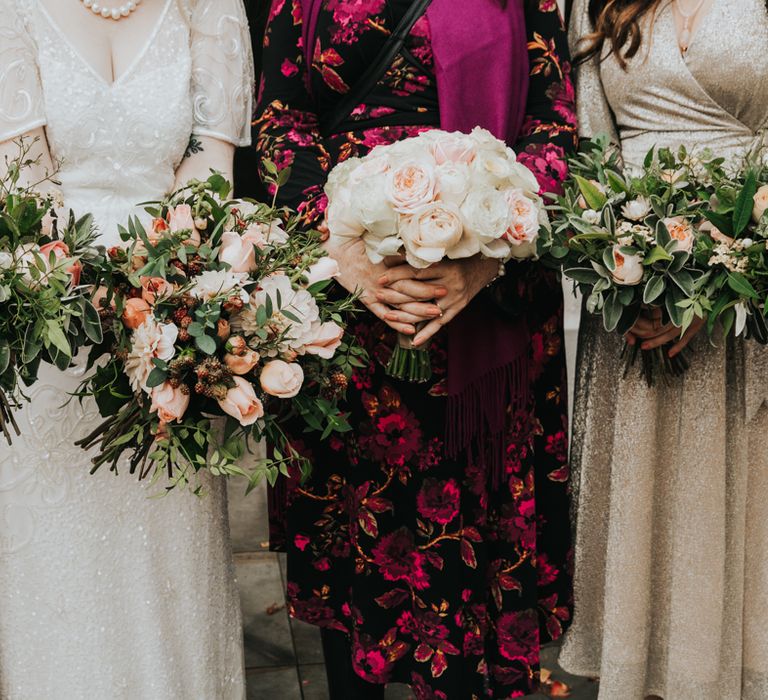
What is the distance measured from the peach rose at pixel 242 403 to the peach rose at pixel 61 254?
0.39m

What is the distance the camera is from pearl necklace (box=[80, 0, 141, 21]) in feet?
7.98

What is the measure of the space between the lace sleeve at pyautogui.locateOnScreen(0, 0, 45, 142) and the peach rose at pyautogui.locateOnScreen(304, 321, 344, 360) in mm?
897

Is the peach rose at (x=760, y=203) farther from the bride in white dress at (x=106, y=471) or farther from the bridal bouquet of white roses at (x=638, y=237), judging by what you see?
the bride in white dress at (x=106, y=471)

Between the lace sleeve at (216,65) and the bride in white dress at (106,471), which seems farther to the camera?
the lace sleeve at (216,65)

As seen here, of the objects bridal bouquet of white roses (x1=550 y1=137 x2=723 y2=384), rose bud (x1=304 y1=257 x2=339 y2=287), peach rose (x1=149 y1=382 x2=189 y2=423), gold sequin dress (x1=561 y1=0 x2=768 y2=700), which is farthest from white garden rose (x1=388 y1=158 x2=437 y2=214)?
gold sequin dress (x1=561 y1=0 x2=768 y2=700)

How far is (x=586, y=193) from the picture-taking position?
2453mm

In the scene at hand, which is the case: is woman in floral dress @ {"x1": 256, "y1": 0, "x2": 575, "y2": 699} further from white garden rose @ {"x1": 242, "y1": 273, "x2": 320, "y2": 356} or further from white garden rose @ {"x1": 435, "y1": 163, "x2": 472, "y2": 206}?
white garden rose @ {"x1": 242, "y1": 273, "x2": 320, "y2": 356}

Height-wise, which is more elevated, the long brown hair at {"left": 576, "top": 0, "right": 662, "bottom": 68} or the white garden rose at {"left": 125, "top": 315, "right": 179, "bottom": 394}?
the long brown hair at {"left": 576, "top": 0, "right": 662, "bottom": 68}

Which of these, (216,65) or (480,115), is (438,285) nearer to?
(480,115)

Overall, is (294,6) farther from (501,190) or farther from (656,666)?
(656,666)

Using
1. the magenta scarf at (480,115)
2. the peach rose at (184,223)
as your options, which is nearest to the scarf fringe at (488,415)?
the magenta scarf at (480,115)

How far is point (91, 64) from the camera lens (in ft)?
7.95

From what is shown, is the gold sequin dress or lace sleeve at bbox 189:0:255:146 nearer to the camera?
lace sleeve at bbox 189:0:255:146

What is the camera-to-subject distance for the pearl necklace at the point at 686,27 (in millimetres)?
2748
